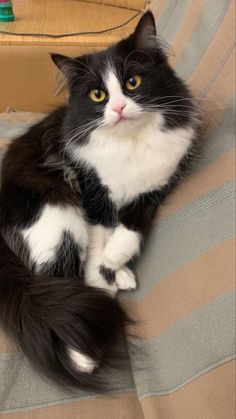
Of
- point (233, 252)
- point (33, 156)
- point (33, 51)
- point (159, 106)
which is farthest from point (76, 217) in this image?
point (33, 51)

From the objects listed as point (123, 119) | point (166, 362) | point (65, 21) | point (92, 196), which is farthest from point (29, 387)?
point (65, 21)

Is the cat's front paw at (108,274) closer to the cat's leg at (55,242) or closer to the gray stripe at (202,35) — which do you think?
the cat's leg at (55,242)

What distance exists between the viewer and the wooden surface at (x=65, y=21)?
182 centimetres

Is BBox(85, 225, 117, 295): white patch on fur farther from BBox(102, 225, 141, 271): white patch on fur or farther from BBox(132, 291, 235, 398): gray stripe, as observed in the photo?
BBox(132, 291, 235, 398): gray stripe

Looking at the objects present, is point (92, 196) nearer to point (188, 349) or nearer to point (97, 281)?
point (97, 281)

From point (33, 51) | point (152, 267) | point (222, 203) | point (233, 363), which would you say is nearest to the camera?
point (233, 363)

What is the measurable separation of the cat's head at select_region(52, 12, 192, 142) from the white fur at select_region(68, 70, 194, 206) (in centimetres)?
2

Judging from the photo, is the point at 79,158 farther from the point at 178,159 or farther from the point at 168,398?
the point at 168,398

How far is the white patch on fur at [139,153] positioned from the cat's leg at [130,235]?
0.04m

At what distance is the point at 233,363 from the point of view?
71 centimetres

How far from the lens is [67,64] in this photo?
1110mm

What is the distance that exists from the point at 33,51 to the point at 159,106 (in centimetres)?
102

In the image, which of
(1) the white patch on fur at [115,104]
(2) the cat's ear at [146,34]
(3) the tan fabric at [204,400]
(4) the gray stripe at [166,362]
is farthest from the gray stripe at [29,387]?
(2) the cat's ear at [146,34]

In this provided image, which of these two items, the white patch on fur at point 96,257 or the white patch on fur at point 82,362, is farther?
the white patch on fur at point 96,257
